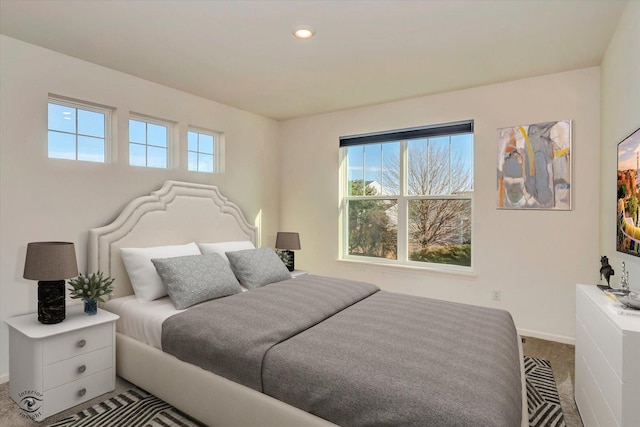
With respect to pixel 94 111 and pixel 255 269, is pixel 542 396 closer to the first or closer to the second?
pixel 255 269

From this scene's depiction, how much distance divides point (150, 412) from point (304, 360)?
3.89 feet

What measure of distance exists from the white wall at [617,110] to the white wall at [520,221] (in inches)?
6.4

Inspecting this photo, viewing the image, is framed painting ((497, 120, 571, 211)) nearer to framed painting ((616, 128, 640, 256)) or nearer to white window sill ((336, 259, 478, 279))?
white window sill ((336, 259, 478, 279))

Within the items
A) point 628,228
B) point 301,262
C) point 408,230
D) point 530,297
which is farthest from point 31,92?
point 530,297

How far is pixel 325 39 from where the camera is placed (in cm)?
253

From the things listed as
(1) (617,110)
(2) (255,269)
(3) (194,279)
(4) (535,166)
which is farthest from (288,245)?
(1) (617,110)

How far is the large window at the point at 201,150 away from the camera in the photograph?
151 inches

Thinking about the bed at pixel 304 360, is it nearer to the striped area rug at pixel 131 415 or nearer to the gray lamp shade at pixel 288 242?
the striped area rug at pixel 131 415

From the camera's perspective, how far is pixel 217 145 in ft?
13.6

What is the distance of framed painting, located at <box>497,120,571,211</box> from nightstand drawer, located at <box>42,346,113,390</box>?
3.57m

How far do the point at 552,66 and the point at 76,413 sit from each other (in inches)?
172

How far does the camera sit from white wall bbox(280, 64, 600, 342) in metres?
3.07

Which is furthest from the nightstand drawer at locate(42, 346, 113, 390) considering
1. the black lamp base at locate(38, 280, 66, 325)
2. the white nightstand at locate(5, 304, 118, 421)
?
the black lamp base at locate(38, 280, 66, 325)

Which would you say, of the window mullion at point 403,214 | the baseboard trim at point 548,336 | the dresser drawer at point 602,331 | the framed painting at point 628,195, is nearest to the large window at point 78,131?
the window mullion at point 403,214
